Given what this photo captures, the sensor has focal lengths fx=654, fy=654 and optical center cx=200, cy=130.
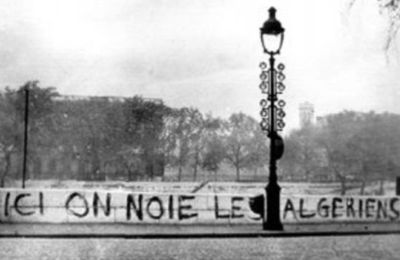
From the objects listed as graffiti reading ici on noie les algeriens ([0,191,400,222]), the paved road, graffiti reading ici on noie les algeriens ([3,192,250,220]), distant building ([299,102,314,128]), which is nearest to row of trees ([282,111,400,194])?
distant building ([299,102,314,128])

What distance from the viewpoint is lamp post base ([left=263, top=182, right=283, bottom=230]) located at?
17219 millimetres

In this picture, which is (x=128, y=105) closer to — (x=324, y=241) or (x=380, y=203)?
(x=380, y=203)

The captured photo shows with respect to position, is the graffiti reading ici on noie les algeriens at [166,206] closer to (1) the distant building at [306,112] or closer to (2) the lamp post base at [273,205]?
(2) the lamp post base at [273,205]

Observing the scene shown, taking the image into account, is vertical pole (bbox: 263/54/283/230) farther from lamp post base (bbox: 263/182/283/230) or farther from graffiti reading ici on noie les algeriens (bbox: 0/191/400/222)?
graffiti reading ici on noie les algeriens (bbox: 0/191/400/222)

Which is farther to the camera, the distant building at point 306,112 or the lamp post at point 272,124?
the distant building at point 306,112

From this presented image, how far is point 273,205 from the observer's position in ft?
56.7

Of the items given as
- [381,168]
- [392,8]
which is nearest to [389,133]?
[381,168]

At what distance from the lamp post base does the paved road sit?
1.34m

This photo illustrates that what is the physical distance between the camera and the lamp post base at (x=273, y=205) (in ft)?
56.5

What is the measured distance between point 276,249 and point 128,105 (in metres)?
66.0

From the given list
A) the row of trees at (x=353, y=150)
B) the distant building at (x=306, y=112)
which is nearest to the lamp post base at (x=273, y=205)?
the row of trees at (x=353, y=150)

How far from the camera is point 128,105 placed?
7850cm

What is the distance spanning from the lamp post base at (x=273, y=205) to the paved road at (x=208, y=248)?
134 cm

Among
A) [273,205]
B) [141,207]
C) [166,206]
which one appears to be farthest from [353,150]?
[273,205]
